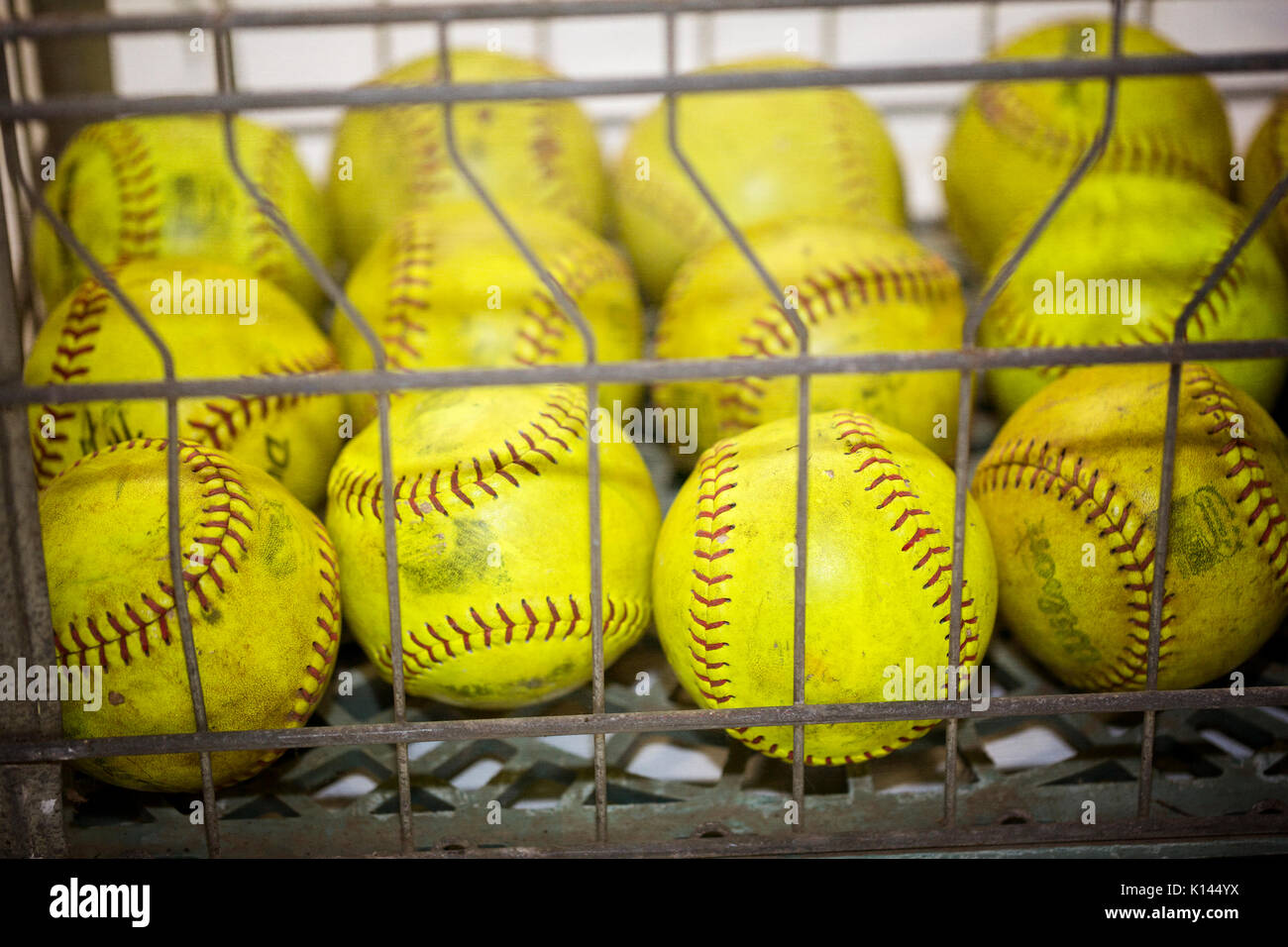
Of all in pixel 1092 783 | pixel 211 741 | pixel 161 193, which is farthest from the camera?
pixel 161 193

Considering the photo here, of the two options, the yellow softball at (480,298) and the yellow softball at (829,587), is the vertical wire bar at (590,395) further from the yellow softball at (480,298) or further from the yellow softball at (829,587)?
the yellow softball at (480,298)

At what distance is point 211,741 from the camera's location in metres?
0.89

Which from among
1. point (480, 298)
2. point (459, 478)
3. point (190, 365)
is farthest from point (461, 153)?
point (459, 478)

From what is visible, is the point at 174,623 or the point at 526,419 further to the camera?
the point at 526,419

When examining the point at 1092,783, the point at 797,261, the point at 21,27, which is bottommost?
the point at 1092,783

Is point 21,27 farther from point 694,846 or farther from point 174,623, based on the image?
point 694,846

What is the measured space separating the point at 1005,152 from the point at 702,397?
2.29 feet

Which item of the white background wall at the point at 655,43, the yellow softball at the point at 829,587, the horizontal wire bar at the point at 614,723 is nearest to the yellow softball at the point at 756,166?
the yellow softball at the point at 829,587

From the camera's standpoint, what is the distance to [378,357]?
0.81 meters

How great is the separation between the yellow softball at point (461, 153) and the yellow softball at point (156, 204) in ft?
0.54

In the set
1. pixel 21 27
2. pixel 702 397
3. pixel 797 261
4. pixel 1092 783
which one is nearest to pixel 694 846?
pixel 1092 783

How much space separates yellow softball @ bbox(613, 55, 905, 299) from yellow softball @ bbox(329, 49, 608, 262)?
0.11m

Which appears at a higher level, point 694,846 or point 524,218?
point 524,218

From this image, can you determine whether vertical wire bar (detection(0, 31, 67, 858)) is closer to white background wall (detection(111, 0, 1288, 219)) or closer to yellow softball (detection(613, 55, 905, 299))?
yellow softball (detection(613, 55, 905, 299))
